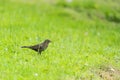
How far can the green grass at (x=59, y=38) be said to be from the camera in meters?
12.2

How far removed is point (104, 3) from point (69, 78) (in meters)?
21.4

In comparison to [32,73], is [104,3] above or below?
below

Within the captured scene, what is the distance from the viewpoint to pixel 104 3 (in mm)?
32656

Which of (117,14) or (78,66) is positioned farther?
(117,14)

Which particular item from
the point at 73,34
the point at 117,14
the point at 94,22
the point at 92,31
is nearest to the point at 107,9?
the point at 117,14

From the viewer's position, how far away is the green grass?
40.2 feet

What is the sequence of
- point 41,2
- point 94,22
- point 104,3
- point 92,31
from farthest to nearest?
point 104,3, point 41,2, point 94,22, point 92,31

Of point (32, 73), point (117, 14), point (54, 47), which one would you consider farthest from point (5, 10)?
point (32, 73)

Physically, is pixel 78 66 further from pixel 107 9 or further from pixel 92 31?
pixel 107 9

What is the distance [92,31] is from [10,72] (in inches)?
441

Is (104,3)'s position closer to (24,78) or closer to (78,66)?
(78,66)

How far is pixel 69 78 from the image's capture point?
11836mm

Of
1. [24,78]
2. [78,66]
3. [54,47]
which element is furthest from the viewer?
[54,47]

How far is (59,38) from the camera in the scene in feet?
60.1
